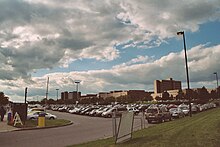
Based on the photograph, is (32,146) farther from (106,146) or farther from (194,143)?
(194,143)

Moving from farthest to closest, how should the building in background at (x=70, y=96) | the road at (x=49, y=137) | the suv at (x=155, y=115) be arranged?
1. the building in background at (x=70, y=96)
2. the suv at (x=155, y=115)
3. the road at (x=49, y=137)

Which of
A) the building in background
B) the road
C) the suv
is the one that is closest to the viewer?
the road

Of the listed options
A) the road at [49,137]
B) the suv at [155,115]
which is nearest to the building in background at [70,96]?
the suv at [155,115]

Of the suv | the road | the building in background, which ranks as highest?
the building in background

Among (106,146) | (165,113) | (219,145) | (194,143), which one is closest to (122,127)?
(106,146)

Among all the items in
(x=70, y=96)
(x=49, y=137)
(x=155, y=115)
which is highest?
(x=70, y=96)

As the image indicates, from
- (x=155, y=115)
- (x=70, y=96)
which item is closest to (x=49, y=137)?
(x=155, y=115)

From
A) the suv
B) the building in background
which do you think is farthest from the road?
the building in background

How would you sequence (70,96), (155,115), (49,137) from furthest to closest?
(70,96) < (155,115) < (49,137)

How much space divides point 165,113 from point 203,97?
8735 centimetres

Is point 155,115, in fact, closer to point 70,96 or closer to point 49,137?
point 49,137

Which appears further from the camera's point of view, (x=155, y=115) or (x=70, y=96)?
(x=70, y=96)

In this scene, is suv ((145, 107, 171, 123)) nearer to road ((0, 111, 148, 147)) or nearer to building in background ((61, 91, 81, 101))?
road ((0, 111, 148, 147))

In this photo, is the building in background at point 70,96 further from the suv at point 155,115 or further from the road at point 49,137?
the road at point 49,137
